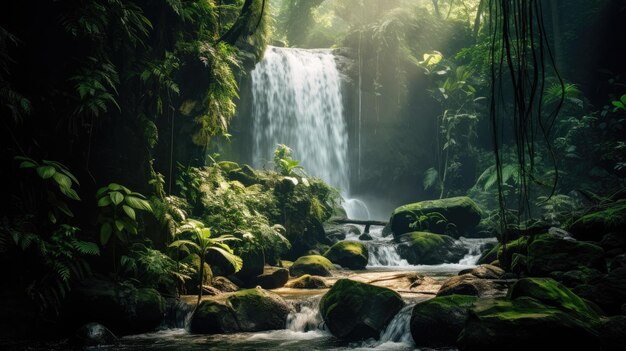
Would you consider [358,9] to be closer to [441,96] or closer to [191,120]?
[441,96]

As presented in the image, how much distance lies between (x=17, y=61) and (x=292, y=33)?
27.8 metres

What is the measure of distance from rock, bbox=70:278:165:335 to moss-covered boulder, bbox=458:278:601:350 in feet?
14.3

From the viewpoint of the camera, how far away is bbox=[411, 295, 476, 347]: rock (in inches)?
227

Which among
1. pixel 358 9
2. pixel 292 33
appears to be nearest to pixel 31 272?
pixel 358 9

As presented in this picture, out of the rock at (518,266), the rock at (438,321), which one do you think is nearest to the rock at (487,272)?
the rock at (518,266)

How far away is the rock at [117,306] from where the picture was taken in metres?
6.52

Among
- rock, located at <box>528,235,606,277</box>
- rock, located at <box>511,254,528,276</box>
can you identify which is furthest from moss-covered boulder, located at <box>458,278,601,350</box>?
rock, located at <box>511,254,528,276</box>

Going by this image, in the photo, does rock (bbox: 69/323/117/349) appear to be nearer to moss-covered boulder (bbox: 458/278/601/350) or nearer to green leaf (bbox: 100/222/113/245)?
green leaf (bbox: 100/222/113/245)

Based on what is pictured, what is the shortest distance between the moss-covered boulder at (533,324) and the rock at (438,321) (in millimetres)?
818

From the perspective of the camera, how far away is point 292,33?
33.2 m

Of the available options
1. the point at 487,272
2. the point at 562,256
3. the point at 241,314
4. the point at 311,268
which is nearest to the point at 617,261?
the point at 562,256

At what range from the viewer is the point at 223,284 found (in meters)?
9.02

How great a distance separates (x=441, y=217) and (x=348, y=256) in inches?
203

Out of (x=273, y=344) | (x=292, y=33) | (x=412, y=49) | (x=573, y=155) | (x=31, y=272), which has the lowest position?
(x=273, y=344)
